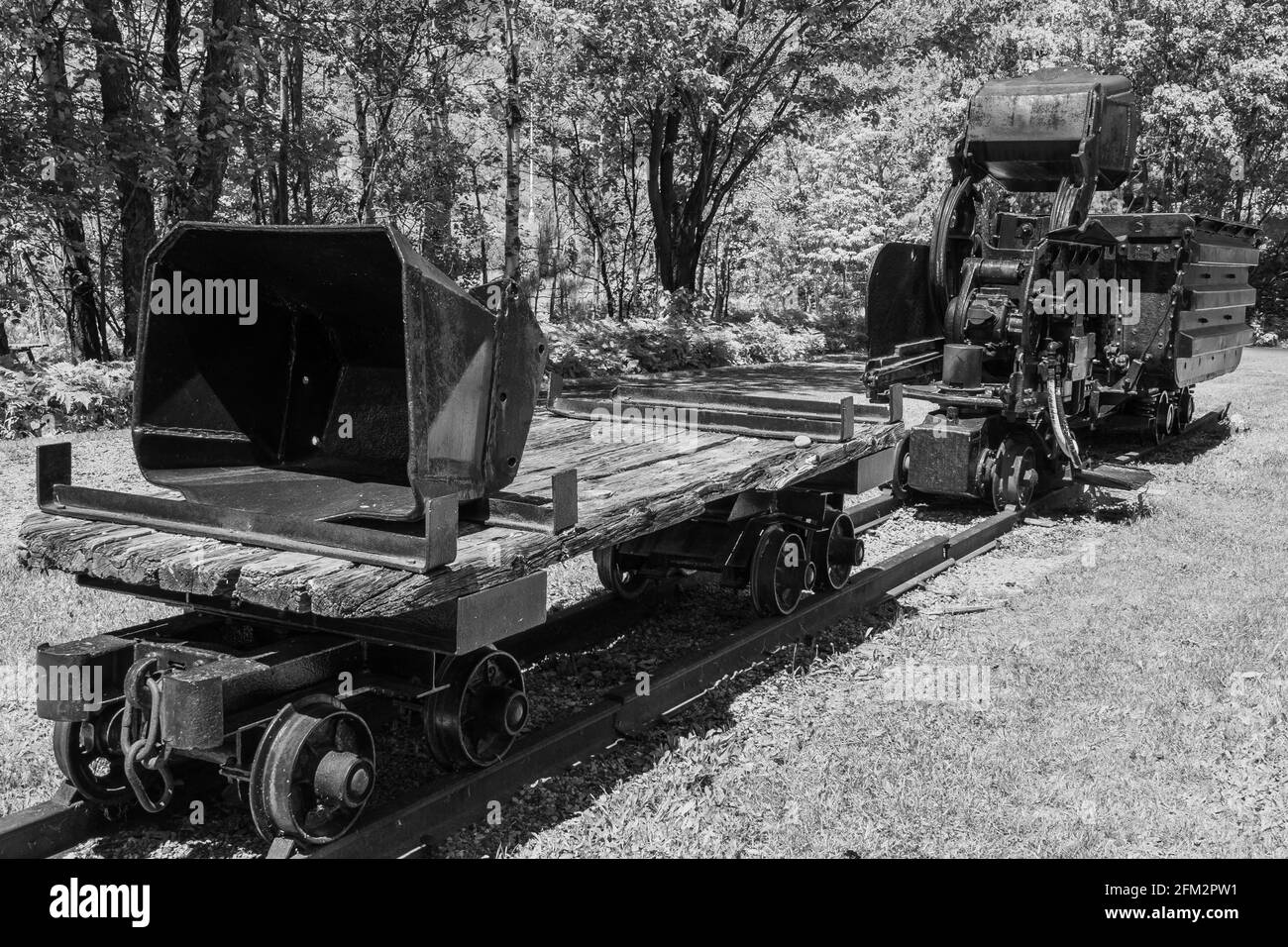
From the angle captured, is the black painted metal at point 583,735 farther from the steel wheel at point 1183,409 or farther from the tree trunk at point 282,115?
the tree trunk at point 282,115

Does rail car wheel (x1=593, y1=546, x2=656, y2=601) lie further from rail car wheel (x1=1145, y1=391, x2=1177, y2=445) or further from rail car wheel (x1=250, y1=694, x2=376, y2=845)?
rail car wheel (x1=1145, y1=391, x2=1177, y2=445)

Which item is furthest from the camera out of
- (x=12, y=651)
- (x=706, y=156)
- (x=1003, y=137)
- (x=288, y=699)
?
(x=706, y=156)

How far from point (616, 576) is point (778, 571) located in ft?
3.34

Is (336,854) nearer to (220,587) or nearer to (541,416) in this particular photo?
(220,587)

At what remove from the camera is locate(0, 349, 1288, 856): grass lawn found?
14.4ft

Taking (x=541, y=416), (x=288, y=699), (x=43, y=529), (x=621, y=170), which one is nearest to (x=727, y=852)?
(x=288, y=699)

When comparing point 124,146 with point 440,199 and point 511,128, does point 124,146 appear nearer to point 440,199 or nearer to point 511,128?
point 511,128

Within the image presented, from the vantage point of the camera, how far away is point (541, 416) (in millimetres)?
7469

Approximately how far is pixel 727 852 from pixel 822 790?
630mm

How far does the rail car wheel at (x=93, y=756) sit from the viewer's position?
162 inches

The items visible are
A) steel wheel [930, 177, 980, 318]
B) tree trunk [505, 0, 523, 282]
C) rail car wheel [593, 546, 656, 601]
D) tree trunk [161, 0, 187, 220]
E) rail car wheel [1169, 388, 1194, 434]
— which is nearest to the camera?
Answer: rail car wheel [593, 546, 656, 601]

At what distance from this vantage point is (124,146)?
473 inches

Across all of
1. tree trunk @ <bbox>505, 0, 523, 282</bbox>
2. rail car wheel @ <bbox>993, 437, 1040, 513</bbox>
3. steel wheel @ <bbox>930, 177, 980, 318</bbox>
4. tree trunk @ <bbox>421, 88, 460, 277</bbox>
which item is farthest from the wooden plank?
tree trunk @ <bbox>421, 88, 460, 277</bbox>

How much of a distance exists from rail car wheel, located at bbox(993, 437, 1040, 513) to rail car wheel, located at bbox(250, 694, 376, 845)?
6907mm
